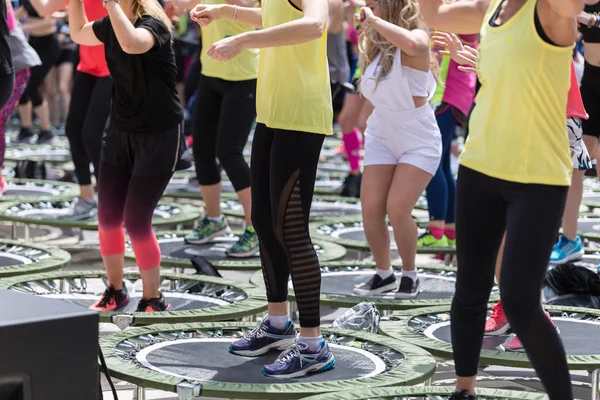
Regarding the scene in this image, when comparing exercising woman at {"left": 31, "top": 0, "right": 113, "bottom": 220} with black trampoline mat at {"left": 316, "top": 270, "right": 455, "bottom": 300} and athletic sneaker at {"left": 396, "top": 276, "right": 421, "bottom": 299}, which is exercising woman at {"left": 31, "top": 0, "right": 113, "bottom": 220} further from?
athletic sneaker at {"left": 396, "top": 276, "right": 421, "bottom": 299}

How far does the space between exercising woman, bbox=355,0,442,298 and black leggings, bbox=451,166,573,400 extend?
6.16 feet

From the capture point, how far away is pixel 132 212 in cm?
463

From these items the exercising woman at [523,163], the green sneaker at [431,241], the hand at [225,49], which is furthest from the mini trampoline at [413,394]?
the green sneaker at [431,241]

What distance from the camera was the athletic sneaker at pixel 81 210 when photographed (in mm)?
7293

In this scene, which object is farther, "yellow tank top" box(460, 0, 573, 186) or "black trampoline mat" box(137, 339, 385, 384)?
"black trampoline mat" box(137, 339, 385, 384)

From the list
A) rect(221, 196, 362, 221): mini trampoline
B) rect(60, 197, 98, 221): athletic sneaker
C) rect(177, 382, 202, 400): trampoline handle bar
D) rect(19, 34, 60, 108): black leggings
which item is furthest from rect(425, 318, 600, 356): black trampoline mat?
rect(19, 34, 60, 108): black leggings

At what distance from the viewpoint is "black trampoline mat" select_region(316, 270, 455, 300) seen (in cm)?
547

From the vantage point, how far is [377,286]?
5.46m

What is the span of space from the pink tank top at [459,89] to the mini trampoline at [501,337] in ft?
6.05

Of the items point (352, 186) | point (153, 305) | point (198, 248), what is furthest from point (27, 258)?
point (352, 186)

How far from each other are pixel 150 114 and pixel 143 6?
0.43 m

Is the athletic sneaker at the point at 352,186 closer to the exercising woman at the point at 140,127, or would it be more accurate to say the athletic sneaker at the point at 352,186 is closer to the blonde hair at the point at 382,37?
the blonde hair at the point at 382,37

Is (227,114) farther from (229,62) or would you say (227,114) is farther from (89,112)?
(89,112)

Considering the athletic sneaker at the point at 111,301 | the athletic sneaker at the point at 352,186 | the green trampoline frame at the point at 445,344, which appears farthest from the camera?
the athletic sneaker at the point at 352,186
